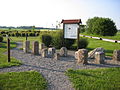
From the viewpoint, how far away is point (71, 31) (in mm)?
13117

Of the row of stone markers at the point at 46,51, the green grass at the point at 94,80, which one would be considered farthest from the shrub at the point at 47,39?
the green grass at the point at 94,80

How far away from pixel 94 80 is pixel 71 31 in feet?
26.1

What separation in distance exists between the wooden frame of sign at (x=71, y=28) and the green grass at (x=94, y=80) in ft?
21.6

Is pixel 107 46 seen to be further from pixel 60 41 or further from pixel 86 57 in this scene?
pixel 86 57

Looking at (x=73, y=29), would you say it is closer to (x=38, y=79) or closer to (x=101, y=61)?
(x=101, y=61)

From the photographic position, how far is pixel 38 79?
5.45 meters

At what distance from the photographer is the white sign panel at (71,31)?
12.8 metres

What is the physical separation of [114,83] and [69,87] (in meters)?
1.61

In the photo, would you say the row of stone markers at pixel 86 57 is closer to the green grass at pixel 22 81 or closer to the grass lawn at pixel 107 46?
the green grass at pixel 22 81

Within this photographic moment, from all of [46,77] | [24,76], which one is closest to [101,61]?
[46,77]

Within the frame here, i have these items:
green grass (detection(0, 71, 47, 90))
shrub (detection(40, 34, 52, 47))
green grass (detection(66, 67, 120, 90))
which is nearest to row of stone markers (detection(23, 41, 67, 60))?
green grass (detection(66, 67, 120, 90))

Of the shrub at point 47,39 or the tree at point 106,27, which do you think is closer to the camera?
the shrub at point 47,39

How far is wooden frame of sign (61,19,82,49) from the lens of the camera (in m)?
12.7

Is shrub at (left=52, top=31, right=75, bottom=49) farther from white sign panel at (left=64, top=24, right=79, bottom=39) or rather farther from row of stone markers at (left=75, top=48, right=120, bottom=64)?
row of stone markers at (left=75, top=48, right=120, bottom=64)
